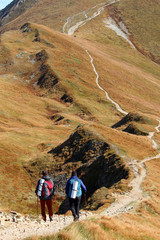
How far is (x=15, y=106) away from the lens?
86500 mm

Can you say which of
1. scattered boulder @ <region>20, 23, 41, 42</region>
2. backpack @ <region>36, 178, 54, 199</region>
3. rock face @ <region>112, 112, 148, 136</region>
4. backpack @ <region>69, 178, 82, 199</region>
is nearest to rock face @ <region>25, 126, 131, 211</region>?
backpack @ <region>69, 178, 82, 199</region>

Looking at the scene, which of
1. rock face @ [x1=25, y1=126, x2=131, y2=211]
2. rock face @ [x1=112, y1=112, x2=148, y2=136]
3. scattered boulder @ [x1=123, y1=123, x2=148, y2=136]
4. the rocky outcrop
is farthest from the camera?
rock face @ [x1=112, y1=112, x2=148, y2=136]

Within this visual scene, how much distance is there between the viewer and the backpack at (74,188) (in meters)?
16.6

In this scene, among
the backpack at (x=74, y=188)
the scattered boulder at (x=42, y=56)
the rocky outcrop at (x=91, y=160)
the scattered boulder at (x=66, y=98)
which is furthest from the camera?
the scattered boulder at (x=42, y=56)

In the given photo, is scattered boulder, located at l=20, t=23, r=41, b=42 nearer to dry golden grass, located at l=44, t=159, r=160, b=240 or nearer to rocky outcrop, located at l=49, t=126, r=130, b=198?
rocky outcrop, located at l=49, t=126, r=130, b=198

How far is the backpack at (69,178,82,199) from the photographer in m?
16.6

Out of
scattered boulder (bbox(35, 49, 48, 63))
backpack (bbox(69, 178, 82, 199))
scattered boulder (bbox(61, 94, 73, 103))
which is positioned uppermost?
scattered boulder (bbox(35, 49, 48, 63))

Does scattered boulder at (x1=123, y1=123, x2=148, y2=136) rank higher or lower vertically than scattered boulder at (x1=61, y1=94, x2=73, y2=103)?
lower

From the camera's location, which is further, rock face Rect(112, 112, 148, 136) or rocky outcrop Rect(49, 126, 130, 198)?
rock face Rect(112, 112, 148, 136)

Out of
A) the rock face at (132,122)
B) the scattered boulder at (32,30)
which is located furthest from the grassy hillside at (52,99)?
the rock face at (132,122)

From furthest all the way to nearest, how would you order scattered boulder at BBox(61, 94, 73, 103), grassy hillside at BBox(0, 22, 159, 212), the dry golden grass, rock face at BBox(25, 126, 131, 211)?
scattered boulder at BBox(61, 94, 73, 103) → grassy hillside at BBox(0, 22, 159, 212) → rock face at BBox(25, 126, 131, 211) → the dry golden grass

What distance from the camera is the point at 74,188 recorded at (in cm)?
1656

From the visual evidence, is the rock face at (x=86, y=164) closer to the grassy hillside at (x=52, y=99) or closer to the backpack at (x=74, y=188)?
the grassy hillside at (x=52, y=99)

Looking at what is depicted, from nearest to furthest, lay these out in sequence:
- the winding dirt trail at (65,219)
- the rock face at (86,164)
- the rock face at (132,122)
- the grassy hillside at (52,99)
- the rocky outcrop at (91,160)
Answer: the winding dirt trail at (65,219)
the rock face at (86,164)
the rocky outcrop at (91,160)
the grassy hillside at (52,99)
the rock face at (132,122)
